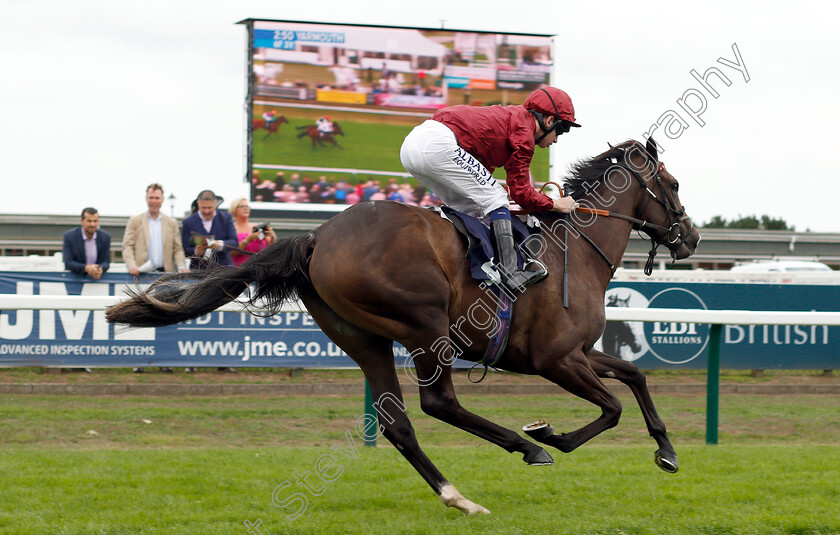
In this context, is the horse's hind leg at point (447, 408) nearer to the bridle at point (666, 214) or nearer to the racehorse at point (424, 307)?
the racehorse at point (424, 307)

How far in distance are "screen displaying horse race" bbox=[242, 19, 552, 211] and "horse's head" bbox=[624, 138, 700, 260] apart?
8.80 m

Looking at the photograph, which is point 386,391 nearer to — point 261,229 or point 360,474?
point 360,474

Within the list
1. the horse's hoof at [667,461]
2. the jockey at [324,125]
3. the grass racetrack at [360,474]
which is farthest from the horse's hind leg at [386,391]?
the jockey at [324,125]

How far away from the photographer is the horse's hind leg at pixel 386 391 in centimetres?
404

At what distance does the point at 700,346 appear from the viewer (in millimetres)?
8938

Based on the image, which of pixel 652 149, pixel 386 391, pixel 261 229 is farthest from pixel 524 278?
pixel 261 229

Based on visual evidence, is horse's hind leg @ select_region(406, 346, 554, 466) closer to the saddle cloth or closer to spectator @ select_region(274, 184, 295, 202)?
the saddle cloth

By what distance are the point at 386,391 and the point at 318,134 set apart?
996 cm

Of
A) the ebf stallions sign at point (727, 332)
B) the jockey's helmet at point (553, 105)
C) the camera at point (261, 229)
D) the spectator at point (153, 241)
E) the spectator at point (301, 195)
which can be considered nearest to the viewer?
the jockey's helmet at point (553, 105)

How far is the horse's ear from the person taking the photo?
4.93m

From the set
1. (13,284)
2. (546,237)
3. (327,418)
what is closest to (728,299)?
(327,418)

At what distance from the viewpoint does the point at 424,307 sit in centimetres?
398

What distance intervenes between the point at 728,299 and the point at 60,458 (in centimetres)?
676

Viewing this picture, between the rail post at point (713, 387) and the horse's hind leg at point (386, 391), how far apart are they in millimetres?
2647
